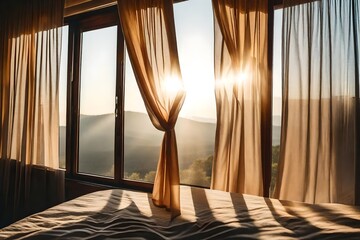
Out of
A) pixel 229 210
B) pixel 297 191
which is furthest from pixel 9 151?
pixel 297 191

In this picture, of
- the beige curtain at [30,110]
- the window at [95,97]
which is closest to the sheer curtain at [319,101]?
the window at [95,97]

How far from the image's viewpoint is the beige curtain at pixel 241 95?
1.77 meters

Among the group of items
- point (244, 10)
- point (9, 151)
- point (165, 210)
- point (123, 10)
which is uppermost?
point (123, 10)

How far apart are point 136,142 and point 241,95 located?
3.96 ft

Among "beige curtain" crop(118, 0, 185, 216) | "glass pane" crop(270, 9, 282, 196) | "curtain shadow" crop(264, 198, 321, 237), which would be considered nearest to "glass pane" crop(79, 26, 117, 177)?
"beige curtain" crop(118, 0, 185, 216)

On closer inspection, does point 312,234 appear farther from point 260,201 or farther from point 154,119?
point 154,119

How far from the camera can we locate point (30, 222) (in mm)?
1198

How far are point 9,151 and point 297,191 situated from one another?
2950 mm

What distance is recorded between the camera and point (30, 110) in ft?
9.23

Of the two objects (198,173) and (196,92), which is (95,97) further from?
(198,173)

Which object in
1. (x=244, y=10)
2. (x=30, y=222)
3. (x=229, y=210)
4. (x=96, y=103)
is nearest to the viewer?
(x=30, y=222)

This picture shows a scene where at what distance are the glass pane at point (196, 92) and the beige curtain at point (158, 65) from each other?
0.73 ft

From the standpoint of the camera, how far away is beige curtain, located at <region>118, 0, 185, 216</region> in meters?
1.89

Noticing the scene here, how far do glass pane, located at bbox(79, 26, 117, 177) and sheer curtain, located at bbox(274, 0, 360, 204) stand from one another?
1715 millimetres
